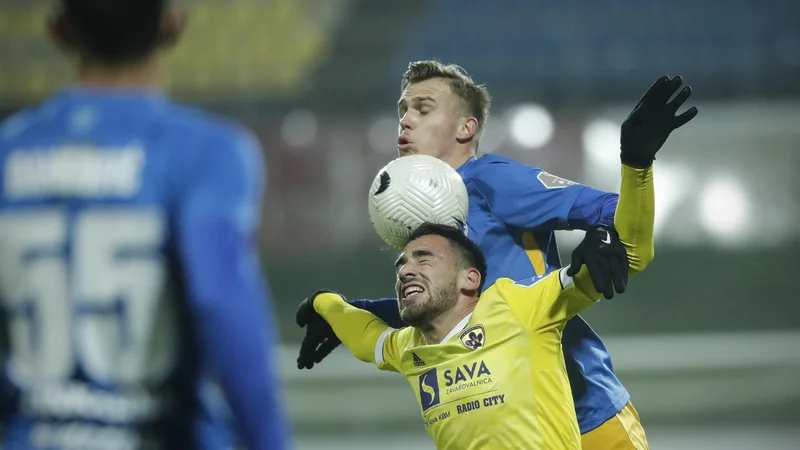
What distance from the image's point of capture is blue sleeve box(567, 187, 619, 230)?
302 cm

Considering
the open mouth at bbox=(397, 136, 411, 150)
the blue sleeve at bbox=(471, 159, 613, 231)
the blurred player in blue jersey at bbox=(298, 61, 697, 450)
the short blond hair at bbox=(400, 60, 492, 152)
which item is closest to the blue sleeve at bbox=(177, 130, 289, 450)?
the blurred player in blue jersey at bbox=(298, 61, 697, 450)

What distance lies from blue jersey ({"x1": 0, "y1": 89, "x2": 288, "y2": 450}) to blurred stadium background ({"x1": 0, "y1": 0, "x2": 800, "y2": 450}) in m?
7.45

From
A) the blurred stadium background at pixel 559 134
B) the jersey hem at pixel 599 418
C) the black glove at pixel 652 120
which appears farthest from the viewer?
the blurred stadium background at pixel 559 134

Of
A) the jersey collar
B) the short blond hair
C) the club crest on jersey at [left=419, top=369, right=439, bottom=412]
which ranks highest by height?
the short blond hair

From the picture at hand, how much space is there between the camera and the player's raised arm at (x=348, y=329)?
3318 millimetres

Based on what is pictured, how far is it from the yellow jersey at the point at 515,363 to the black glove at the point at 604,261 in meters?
0.05

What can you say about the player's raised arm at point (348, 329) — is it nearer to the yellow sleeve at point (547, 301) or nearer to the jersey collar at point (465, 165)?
the yellow sleeve at point (547, 301)

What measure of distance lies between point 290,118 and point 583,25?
395cm

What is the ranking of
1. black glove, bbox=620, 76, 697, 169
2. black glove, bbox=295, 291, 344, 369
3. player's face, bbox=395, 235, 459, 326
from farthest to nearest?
1. black glove, bbox=295, 291, 344, 369
2. player's face, bbox=395, 235, 459, 326
3. black glove, bbox=620, 76, 697, 169

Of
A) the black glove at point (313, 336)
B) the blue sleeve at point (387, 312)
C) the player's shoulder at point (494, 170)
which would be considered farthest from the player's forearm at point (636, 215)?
the black glove at point (313, 336)

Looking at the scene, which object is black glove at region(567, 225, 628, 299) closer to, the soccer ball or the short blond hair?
the soccer ball

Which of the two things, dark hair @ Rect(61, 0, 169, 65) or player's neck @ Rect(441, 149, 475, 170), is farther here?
player's neck @ Rect(441, 149, 475, 170)

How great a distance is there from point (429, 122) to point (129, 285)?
2.06m

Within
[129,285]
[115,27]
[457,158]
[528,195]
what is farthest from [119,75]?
[457,158]
